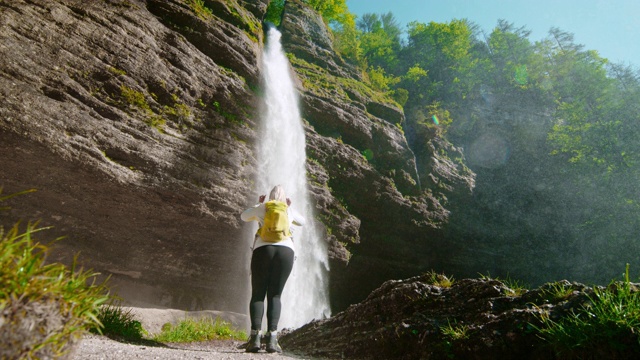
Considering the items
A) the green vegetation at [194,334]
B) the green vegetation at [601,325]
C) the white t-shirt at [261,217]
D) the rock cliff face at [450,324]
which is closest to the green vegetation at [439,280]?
the rock cliff face at [450,324]

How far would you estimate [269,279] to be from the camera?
176 inches

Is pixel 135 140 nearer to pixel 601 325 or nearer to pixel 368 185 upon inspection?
pixel 368 185

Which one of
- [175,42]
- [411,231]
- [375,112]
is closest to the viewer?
[175,42]

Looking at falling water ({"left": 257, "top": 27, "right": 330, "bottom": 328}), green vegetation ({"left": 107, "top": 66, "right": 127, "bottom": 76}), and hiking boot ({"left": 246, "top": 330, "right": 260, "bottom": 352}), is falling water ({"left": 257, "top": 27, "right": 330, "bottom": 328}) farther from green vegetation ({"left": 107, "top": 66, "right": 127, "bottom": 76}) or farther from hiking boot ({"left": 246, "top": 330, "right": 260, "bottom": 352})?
hiking boot ({"left": 246, "top": 330, "right": 260, "bottom": 352})

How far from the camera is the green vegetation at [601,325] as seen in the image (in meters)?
2.88

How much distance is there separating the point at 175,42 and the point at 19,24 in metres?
4.08

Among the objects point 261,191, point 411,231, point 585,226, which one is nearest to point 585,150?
point 585,226

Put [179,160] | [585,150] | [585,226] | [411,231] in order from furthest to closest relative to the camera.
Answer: [585,150] < [585,226] < [411,231] < [179,160]

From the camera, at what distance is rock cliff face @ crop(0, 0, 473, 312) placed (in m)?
8.45

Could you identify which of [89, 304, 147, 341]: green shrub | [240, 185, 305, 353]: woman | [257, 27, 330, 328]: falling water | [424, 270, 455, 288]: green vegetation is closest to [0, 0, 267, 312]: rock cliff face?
[257, 27, 330, 328]: falling water

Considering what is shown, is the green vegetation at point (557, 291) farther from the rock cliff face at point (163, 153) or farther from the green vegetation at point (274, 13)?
the green vegetation at point (274, 13)

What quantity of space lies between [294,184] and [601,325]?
11110 mm

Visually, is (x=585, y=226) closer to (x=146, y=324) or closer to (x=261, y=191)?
(x=261, y=191)

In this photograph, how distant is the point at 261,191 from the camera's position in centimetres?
1226
